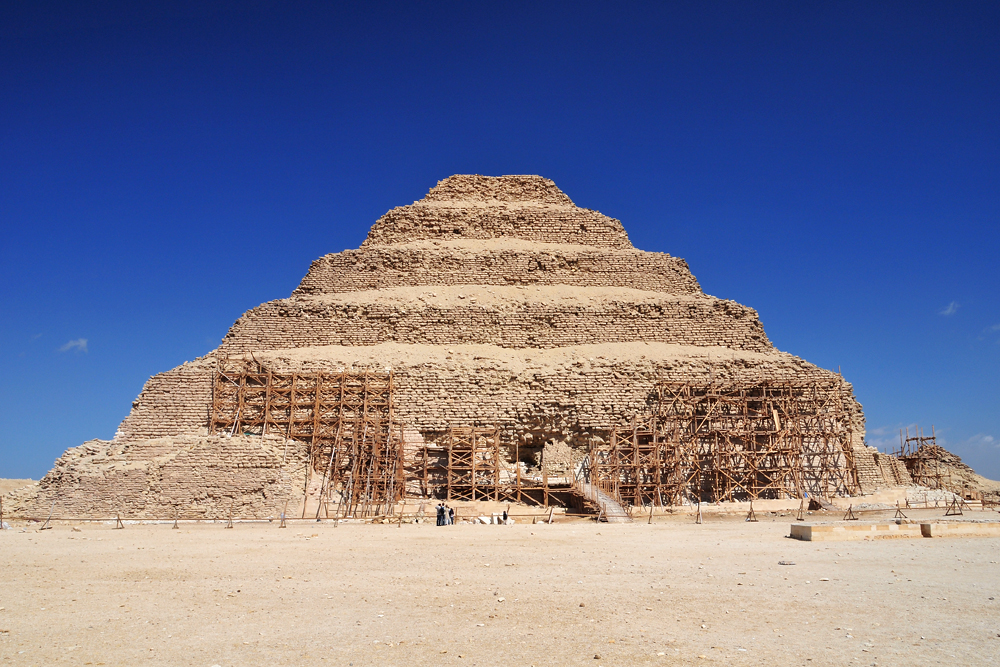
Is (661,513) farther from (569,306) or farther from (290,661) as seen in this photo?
(290,661)

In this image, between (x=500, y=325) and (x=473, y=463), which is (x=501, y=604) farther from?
(x=500, y=325)

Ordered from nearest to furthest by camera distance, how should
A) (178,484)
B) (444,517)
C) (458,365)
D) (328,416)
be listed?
(444,517) → (178,484) → (328,416) → (458,365)

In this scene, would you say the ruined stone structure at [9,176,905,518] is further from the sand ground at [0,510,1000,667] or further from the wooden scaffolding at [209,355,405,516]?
the sand ground at [0,510,1000,667]

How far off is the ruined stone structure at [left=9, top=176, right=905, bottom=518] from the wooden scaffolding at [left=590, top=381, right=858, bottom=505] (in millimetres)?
377

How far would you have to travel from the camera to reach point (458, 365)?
24625 millimetres

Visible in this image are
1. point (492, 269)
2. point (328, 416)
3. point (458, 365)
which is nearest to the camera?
point (328, 416)

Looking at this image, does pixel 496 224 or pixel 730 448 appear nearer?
pixel 730 448

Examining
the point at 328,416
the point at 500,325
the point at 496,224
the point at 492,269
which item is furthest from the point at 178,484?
the point at 496,224

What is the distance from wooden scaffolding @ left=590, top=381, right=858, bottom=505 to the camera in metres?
22.6

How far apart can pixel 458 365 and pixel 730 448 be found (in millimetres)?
9526

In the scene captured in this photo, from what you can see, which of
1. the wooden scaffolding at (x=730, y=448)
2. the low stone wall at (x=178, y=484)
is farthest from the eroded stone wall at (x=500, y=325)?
the low stone wall at (x=178, y=484)

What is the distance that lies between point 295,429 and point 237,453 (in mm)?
3013

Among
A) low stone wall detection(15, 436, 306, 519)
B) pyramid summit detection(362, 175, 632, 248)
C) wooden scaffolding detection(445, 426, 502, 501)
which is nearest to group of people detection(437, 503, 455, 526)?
wooden scaffolding detection(445, 426, 502, 501)

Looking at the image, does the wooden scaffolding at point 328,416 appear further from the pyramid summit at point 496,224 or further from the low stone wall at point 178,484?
the pyramid summit at point 496,224
